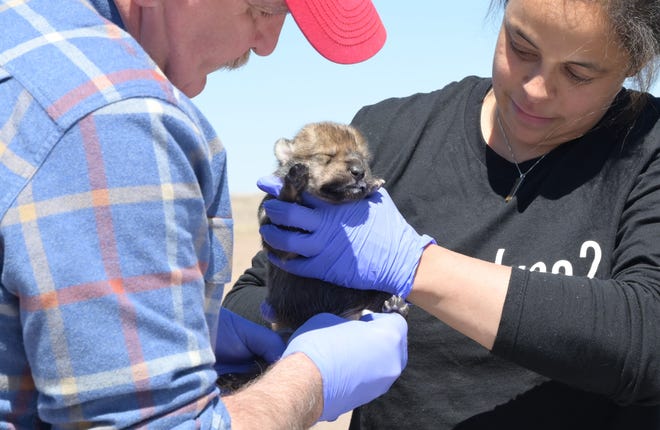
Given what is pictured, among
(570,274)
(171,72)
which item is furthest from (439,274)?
(171,72)

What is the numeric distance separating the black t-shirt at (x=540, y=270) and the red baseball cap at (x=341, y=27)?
1.04 m

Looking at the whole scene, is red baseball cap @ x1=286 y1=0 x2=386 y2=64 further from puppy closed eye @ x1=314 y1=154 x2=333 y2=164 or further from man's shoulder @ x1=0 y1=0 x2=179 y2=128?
puppy closed eye @ x1=314 y1=154 x2=333 y2=164

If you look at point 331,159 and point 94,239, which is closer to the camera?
point 94,239

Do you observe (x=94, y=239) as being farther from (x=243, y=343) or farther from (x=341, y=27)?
(x=243, y=343)

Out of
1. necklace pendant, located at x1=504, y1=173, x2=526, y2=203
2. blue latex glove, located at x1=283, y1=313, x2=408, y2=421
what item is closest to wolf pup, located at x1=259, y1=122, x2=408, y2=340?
blue latex glove, located at x1=283, y1=313, x2=408, y2=421

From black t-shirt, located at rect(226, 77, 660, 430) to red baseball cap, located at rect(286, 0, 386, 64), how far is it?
1045mm

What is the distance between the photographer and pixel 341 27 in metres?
2.42

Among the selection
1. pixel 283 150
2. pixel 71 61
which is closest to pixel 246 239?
pixel 283 150

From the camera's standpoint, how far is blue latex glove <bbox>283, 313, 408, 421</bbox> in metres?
2.62

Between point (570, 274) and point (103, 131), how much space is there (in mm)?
2237

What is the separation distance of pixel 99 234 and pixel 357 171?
2.07 m

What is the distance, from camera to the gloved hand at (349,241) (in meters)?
3.30

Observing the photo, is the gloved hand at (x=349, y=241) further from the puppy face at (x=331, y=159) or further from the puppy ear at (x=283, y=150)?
the puppy ear at (x=283, y=150)

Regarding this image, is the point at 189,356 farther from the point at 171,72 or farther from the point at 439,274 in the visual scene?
the point at 439,274
